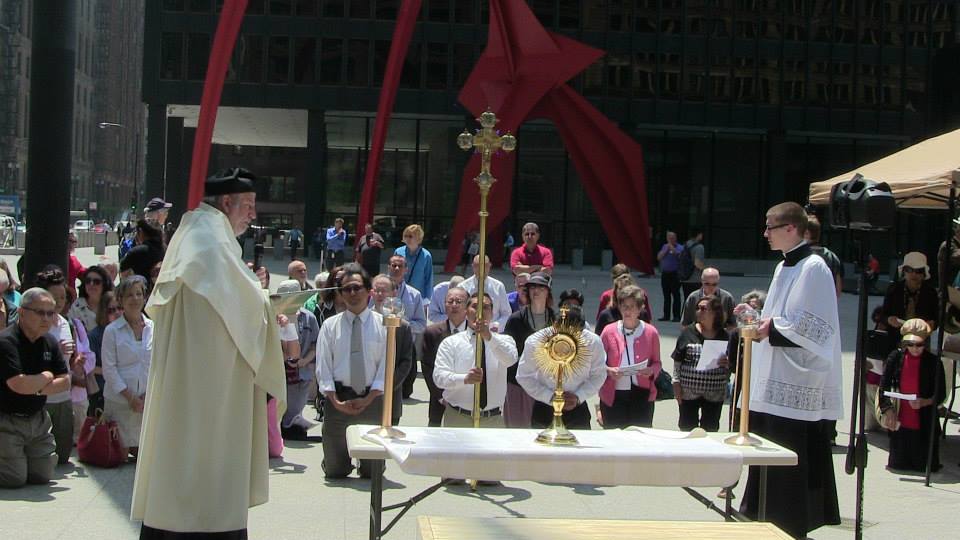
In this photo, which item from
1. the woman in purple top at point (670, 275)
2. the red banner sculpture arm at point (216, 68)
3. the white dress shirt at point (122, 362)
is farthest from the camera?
the woman in purple top at point (670, 275)

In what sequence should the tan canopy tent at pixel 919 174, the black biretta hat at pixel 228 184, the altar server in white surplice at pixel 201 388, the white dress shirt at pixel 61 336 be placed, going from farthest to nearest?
the tan canopy tent at pixel 919 174
the white dress shirt at pixel 61 336
the black biretta hat at pixel 228 184
the altar server in white surplice at pixel 201 388

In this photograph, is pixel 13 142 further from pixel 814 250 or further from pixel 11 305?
pixel 814 250

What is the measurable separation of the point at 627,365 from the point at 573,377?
1.11 meters

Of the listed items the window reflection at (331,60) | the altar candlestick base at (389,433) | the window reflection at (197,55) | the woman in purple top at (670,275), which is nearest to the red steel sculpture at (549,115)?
the woman in purple top at (670,275)

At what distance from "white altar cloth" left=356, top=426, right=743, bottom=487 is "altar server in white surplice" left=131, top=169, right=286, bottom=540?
858 millimetres

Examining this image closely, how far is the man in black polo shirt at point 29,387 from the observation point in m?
8.02

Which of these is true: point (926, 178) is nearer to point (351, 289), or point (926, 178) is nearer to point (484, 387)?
point (484, 387)

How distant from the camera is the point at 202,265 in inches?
193

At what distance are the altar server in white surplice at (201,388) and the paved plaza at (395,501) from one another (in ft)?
6.91

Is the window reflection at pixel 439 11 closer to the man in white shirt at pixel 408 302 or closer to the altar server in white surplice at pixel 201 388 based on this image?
the man in white shirt at pixel 408 302

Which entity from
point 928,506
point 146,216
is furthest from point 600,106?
point 928,506

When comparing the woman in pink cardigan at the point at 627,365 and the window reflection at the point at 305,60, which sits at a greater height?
the window reflection at the point at 305,60

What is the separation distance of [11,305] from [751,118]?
4048cm

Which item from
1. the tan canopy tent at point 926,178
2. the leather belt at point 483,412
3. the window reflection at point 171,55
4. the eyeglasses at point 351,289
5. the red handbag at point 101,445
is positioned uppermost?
the window reflection at point 171,55
